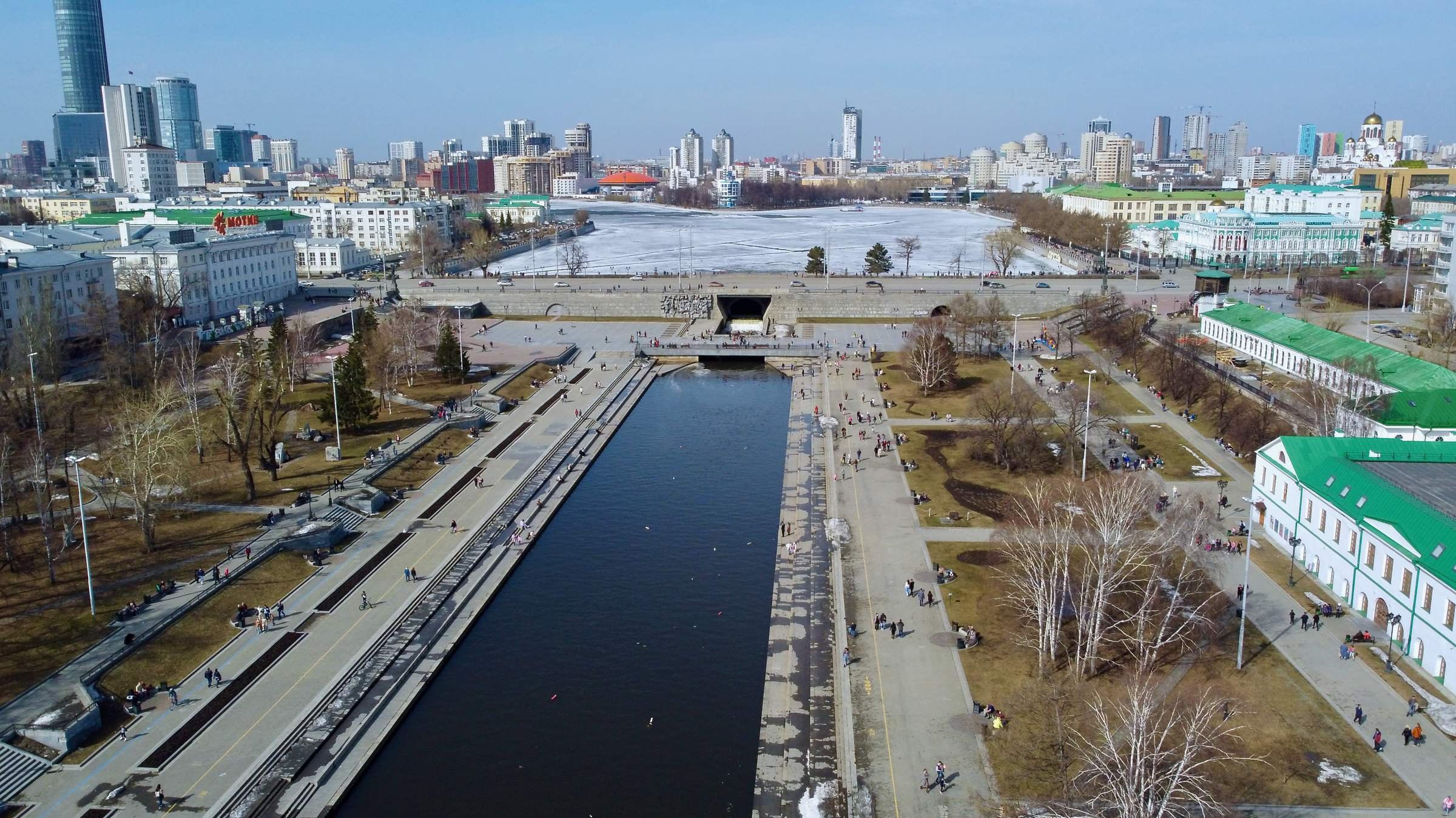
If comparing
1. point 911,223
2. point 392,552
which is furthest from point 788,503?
point 911,223

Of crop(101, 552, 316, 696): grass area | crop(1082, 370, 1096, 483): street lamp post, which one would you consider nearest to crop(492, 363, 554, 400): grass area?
crop(101, 552, 316, 696): grass area

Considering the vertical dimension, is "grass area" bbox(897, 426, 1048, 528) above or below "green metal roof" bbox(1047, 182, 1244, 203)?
below

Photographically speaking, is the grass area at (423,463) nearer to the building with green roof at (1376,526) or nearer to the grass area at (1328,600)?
the grass area at (1328,600)

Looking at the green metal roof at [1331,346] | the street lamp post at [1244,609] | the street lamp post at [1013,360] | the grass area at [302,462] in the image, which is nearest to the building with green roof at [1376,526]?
the street lamp post at [1244,609]

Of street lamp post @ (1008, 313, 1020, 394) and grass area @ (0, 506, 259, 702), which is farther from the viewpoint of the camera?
street lamp post @ (1008, 313, 1020, 394)

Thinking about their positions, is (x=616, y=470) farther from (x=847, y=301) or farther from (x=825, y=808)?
(x=847, y=301)

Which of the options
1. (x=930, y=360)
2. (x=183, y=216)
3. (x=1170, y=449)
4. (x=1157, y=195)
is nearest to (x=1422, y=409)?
(x=1170, y=449)

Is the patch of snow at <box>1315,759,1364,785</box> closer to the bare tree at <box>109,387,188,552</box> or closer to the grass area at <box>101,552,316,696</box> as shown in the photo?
the grass area at <box>101,552,316,696</box>
